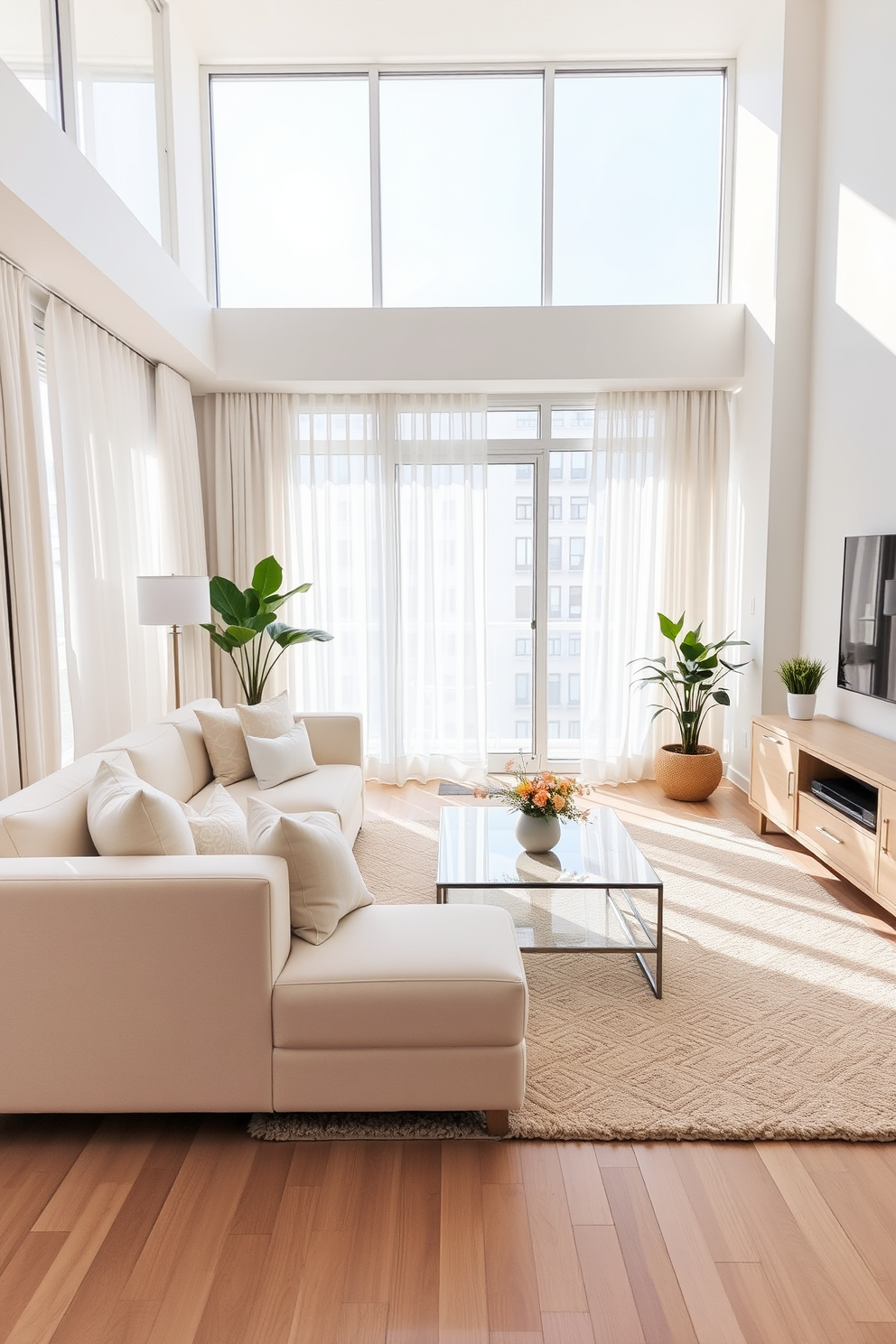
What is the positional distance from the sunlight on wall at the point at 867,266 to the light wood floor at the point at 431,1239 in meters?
3.48

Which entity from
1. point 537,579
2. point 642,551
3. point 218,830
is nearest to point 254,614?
point 537,579

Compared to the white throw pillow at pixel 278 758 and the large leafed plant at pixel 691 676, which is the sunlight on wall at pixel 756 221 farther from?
the white throw pillow at pixel 278 758

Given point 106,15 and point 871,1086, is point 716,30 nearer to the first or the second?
point 106,15

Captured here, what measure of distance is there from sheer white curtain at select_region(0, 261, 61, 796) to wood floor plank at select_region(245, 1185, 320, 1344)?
192 centimetres

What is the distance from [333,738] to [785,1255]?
311 cm

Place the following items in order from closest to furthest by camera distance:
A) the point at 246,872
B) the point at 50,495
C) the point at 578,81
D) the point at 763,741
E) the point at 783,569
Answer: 1. the point at 246,872
2. the point at 50,495
3. the point at 763,741
4. the point at 783,569
5. the point at 578,81

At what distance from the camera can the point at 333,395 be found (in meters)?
5.67

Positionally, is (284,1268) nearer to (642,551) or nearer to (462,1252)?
(462,1252)

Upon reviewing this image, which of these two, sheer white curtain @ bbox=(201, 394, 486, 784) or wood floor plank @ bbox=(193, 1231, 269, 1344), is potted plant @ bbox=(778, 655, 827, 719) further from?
wood floor plank @ bbox=(193, 1231, 269, 1344)

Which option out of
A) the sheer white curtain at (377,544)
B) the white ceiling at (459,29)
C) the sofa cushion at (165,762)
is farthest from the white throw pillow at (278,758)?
the white ceiling at (459,29)

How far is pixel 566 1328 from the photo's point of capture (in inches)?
62.5

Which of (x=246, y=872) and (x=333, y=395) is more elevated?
(x=333, y=395)

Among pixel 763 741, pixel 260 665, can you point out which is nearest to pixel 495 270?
pixel 260 665

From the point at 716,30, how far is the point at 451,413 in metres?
2.67
